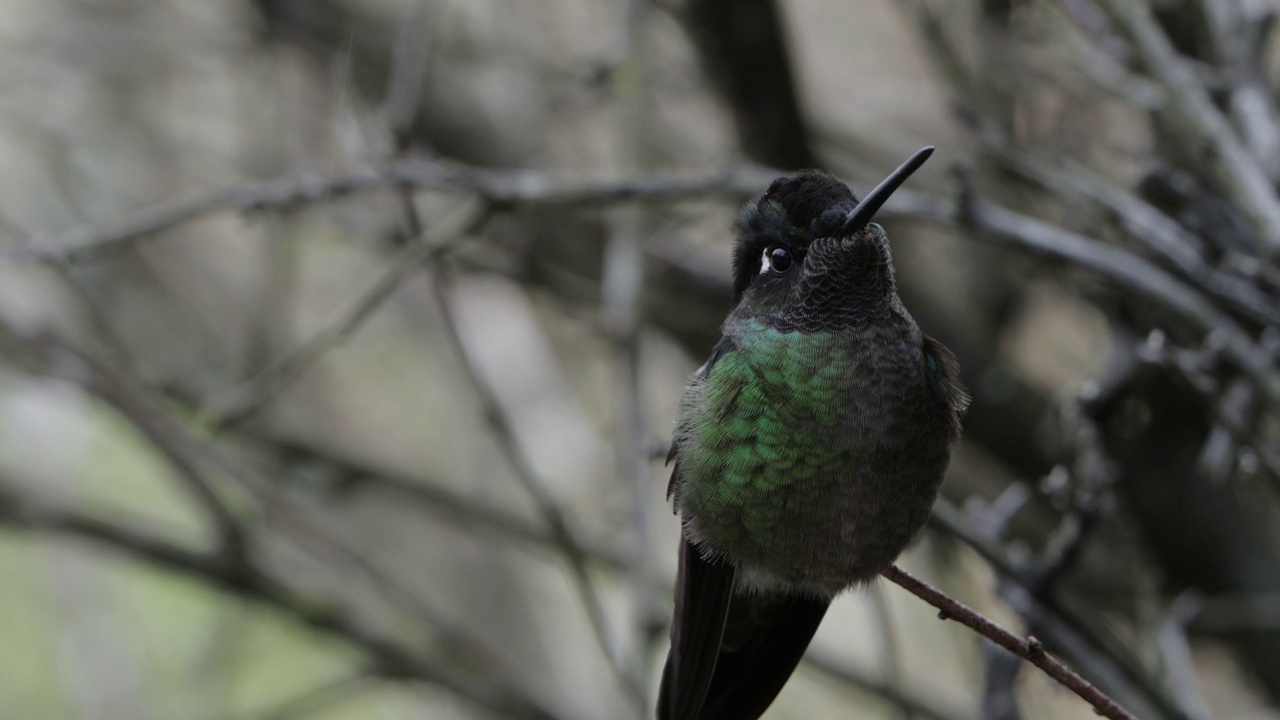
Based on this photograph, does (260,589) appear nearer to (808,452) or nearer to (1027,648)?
(808,452)

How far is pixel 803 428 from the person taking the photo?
196 cm

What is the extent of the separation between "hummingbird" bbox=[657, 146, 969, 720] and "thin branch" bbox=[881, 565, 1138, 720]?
182mm

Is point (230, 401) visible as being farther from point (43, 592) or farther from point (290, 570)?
point (43, 592)

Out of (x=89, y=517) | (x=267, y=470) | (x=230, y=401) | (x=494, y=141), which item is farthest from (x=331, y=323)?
(x=494, y=141)

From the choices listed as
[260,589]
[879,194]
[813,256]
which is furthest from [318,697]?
[879,194]

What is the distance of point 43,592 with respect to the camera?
6.92 m

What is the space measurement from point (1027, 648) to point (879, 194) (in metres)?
0.67

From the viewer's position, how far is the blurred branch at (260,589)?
13.4ft

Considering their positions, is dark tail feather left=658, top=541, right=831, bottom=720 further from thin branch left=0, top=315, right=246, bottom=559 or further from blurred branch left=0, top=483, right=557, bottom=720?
thin branch left=0, top=315, right=246, bottom=559

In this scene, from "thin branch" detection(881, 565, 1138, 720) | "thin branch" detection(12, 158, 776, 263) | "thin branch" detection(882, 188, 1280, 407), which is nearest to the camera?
"thin branch" detection(881, 565, 1138, 720)

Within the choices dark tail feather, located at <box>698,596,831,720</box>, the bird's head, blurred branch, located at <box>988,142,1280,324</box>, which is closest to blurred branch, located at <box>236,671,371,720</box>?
dark tail feather, located at <box>698,596,831,720</box>

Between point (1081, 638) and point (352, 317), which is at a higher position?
point (1081, 638)

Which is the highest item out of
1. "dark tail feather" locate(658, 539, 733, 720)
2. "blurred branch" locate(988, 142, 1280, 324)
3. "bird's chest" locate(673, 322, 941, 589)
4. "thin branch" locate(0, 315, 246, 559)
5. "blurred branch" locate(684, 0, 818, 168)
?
"blurred branch" locate(684, 0, 818, 168)

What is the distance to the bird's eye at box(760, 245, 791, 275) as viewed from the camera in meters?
2.02
